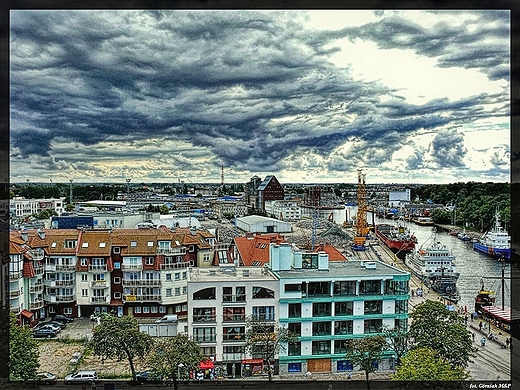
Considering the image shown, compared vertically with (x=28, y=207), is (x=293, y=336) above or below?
below

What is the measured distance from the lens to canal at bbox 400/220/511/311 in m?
8.38

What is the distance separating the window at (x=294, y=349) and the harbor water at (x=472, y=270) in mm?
3887

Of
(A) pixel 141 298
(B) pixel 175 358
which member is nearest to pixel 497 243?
(A) pixel 141 298

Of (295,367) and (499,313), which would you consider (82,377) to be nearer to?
(295,367)

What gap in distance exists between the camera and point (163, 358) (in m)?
3.86

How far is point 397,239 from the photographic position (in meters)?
14.1

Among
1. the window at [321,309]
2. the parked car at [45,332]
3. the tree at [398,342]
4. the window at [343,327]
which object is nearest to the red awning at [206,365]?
the window at [321,309]

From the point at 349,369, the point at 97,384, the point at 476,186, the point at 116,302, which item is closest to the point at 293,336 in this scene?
the point at 349,369

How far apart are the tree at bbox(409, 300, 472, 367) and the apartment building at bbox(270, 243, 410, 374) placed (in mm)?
335

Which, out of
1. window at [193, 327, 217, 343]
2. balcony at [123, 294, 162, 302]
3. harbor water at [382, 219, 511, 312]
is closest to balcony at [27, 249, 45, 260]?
balcony at [123, 294, 162, 302]

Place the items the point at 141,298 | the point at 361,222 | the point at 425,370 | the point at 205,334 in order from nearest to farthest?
the point at 425,370, the point at 205,334, the point at 141,298, the point at 361,222

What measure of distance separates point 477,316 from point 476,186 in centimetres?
875

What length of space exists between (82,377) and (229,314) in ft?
4.53

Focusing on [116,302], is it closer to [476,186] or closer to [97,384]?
[97,384]
